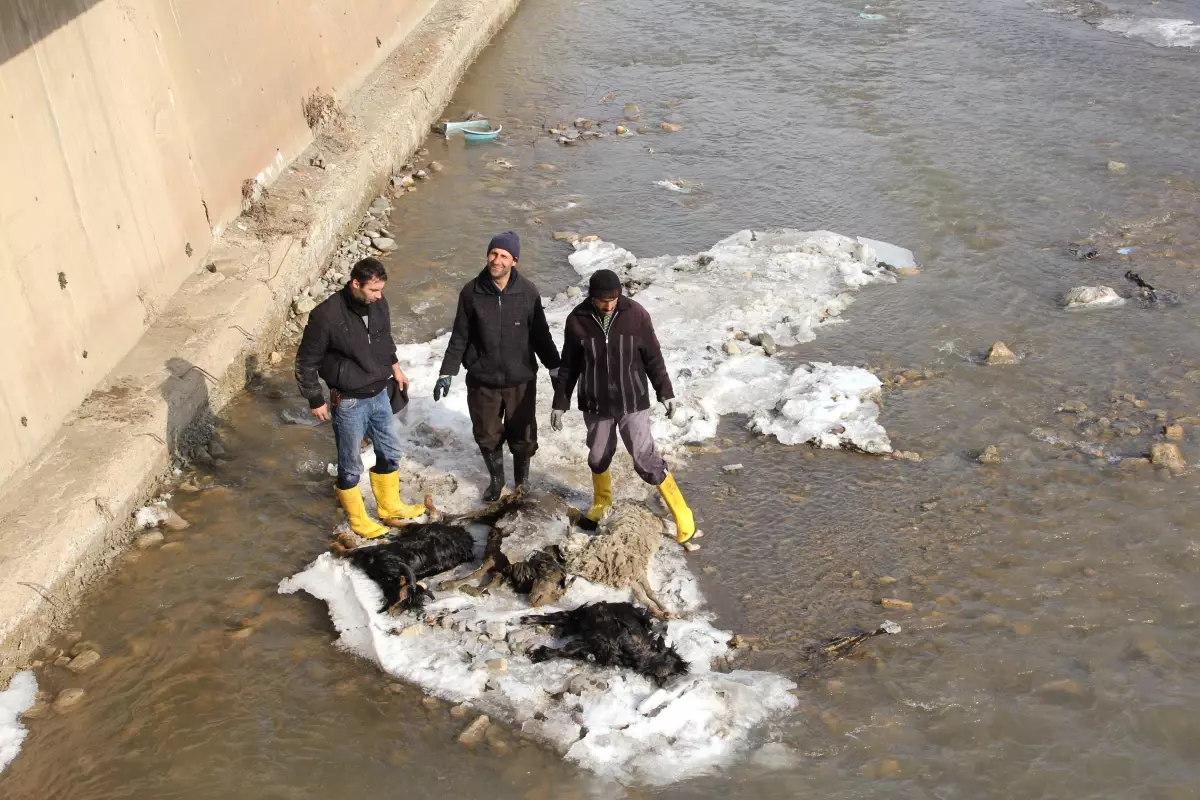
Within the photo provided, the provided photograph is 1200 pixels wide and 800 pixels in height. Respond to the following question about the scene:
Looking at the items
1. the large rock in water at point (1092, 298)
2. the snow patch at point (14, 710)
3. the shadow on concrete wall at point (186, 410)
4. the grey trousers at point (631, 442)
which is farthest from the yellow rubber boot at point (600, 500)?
the large rock in water at point (1092, 298)

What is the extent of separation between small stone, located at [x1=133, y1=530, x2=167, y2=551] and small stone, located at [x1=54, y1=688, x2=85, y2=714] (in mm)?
1080

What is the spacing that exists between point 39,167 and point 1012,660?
18.6 feet

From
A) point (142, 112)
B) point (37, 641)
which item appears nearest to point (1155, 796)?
point (37, 641)

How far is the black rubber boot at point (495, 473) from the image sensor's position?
Answer: 6270 mm

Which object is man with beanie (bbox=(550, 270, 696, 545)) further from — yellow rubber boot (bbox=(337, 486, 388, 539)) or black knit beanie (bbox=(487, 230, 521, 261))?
yellow rubber boot (bbox=(337, 486, 388, 539))

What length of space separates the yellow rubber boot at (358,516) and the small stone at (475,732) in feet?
5.02

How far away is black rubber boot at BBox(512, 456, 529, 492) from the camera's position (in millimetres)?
6246

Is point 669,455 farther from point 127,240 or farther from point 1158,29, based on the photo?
point 1158,29

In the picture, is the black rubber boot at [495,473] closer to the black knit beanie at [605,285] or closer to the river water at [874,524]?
the river water at [874,524]

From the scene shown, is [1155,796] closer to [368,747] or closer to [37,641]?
[368,747]

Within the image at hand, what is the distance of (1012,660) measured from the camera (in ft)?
16.8

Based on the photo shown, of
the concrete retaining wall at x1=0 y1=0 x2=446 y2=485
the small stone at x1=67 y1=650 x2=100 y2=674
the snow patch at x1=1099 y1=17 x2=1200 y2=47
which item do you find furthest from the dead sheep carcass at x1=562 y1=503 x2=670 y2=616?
the snow patch at x1=1099 y1=17 x2=1200 y2=47

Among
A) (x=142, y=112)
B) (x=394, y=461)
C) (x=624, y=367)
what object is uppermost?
(x=142, y=112)

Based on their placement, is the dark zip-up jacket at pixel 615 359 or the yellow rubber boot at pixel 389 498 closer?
the dark zip-up jacket at pixel 615 359
